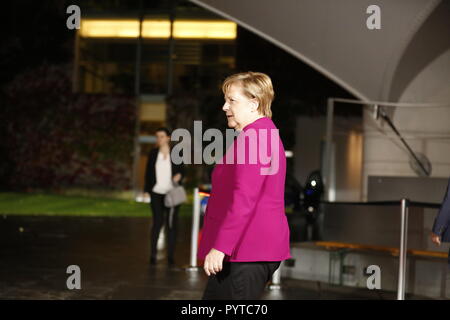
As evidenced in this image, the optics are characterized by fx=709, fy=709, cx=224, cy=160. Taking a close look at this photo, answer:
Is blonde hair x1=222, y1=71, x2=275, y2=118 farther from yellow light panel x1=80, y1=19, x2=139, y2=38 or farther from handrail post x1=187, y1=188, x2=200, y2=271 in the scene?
yellow light panel x1=80, y1=19, x2=139, y2=38

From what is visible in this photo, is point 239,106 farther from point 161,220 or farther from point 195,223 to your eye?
point 161,220

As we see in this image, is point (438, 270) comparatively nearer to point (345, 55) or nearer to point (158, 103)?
point (345, 55)

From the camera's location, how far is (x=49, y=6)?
91.8 feet

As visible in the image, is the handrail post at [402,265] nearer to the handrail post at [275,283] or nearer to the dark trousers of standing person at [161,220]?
the handrail post at [275,283]

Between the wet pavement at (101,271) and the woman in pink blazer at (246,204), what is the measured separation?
3803 mm

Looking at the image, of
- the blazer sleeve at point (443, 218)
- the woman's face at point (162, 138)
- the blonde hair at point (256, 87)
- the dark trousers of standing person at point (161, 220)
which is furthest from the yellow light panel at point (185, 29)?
the blonde hair at point (256, 87)

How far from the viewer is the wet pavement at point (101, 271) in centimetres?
718

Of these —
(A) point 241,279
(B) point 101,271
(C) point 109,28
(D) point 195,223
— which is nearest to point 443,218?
(A) point 241,279

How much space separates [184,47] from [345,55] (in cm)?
1840

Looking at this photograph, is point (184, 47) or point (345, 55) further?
point (184, 47)

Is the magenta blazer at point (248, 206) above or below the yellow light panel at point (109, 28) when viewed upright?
below

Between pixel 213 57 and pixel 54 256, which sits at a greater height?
pixel 213 57
